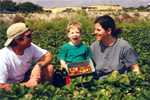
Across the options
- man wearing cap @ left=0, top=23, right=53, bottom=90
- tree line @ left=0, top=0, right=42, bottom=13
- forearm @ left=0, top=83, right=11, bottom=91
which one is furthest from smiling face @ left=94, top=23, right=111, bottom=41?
tree line @ left=0, top=0, right=42, bottom=13

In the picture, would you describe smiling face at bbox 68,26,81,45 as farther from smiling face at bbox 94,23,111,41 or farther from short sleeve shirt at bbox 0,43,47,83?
short sleeve shirt at bbox 0,43,47,83

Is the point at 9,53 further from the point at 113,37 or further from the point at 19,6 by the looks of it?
the point at 19,6

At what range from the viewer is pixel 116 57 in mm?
6051

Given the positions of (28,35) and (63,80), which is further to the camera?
(63,80)

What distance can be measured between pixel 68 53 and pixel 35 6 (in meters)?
59.4

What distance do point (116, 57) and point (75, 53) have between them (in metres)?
0.48

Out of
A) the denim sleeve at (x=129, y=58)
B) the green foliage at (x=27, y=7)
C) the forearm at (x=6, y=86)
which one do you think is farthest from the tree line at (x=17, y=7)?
the forearm at (x=6, y=86)

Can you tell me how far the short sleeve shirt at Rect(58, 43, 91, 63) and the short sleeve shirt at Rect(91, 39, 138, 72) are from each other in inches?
6.5

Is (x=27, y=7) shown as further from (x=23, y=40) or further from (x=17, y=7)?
(x=23, y=40)

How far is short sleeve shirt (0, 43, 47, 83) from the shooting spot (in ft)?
17.3

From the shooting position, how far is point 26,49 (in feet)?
18.4

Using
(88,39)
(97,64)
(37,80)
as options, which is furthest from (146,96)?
(88,39)

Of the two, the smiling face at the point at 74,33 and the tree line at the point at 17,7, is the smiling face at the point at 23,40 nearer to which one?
the smiling face at the point at 74,33

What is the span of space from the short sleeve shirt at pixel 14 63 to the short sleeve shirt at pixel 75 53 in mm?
521
